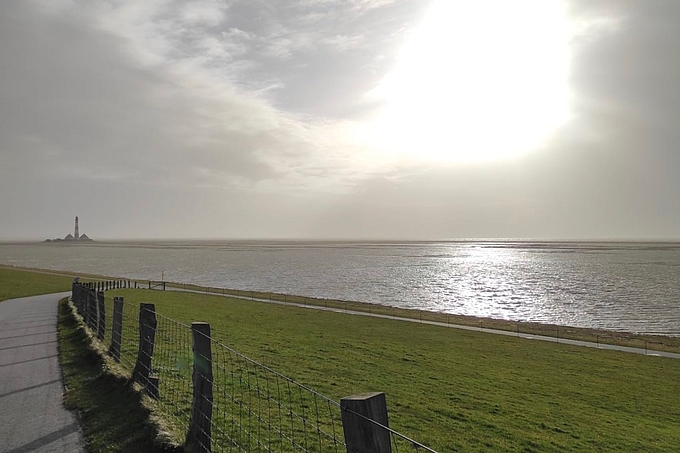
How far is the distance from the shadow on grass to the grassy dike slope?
672 cm

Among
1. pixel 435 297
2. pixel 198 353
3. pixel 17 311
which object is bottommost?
pixel 435 297

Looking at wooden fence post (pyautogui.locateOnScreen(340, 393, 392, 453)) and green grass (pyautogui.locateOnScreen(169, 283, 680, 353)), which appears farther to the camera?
green grass (pyautogui.locateOnScreen(169, 283, 680, 353))

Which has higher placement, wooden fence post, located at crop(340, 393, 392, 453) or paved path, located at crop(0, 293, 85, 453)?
wooden fence post, located at crop(340, 393, 392, 453)

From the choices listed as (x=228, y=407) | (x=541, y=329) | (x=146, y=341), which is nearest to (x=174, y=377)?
(x=228, y=407)

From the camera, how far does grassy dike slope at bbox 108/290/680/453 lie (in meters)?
13.7

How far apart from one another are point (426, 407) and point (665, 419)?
32.2 feet

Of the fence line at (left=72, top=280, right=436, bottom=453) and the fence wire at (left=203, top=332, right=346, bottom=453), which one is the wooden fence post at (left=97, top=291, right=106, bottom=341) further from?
the fence wire at (left=203, top=332, right=346, bottom=453)

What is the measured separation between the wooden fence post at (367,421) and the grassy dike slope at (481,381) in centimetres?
886

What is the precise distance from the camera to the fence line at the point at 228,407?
374cm

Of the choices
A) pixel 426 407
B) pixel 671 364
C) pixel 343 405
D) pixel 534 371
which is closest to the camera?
pixel 343 405

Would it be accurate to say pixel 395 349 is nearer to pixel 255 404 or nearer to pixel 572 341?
pixel 255 404

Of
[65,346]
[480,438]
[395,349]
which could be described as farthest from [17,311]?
[480,438]

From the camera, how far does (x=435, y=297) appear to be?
68.8m

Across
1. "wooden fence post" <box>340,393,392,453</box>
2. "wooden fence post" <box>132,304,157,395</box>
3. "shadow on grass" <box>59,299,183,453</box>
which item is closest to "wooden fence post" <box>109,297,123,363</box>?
"shadow on grass" <box>59,299,183,453</box>
